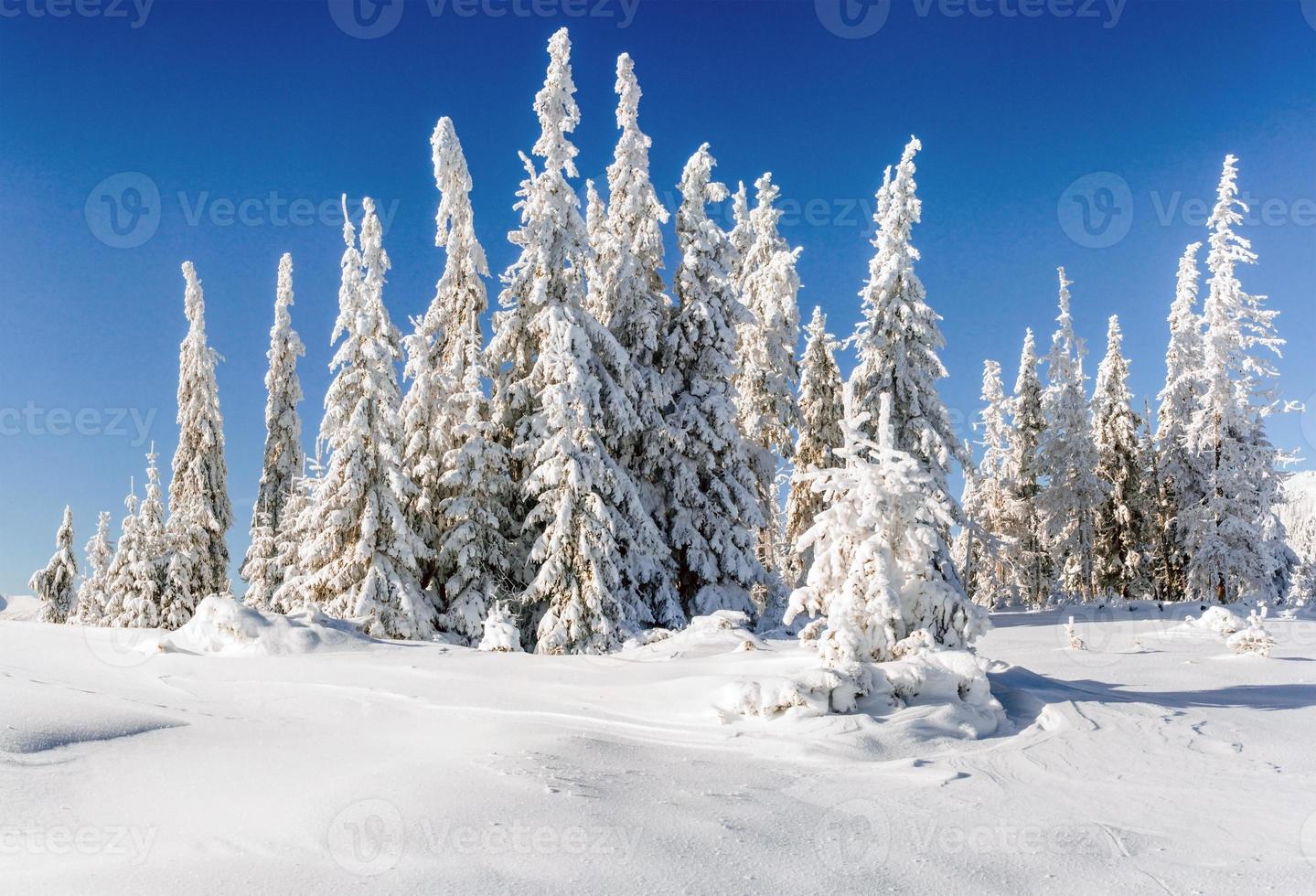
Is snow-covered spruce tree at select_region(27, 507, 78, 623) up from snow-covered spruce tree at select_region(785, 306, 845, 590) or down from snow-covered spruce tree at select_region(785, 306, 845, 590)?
down

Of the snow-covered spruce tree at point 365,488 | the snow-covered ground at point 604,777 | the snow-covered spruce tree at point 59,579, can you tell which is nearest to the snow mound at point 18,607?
the snow-covered spruce tree at point 59,579

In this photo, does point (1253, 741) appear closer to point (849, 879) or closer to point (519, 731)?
point (849, 879)

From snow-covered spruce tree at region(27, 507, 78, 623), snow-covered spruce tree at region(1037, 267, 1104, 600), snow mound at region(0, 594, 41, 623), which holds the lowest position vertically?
snow mound at region(0, 594, 41, 623)

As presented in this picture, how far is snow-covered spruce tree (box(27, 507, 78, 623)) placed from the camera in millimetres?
37156

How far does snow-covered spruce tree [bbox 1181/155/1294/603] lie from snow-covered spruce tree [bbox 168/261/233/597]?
35.0m

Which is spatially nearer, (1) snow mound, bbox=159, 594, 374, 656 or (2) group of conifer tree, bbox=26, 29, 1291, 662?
(1) snow mound, bbox=159, 594, 374, 656

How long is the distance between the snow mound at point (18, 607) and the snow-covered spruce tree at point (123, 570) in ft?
66.9

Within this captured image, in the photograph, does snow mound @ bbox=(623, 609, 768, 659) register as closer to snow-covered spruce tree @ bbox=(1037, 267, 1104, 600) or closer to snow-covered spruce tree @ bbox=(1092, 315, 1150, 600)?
snow-covered spruce tree @ bbox=(1037, 267, 1104, 600)

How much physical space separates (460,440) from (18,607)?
142 feet

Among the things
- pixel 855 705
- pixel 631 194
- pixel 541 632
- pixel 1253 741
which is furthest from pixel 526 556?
pixel 1253 741

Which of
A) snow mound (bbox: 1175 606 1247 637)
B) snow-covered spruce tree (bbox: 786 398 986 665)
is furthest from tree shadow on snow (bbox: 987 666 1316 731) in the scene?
snow mound (bbox: 1175 606 1247 637)

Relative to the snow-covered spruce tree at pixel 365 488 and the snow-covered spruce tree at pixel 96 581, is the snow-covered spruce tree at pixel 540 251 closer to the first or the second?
the snow-covered spruce tree at pixel 365 488

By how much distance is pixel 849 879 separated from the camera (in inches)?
171

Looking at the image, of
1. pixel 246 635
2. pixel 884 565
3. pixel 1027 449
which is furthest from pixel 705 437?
pixel 1027 449
